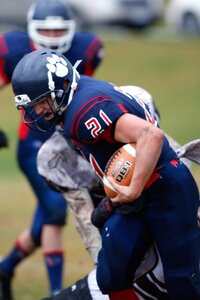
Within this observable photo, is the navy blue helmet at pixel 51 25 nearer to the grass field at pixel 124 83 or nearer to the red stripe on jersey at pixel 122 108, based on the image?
the grass field at pixel 124 83

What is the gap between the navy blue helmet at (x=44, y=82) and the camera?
211 inches

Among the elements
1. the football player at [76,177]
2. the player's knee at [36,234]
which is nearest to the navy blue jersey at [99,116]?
the football player at [76,177]

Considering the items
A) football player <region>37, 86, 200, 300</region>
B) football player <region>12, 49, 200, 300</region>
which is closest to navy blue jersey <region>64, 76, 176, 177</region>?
football player <region>12, 49, 200, 300</region>

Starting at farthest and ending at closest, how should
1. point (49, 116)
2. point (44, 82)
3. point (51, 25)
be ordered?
point (51, 25) → point (49, 116) → point (44, 82)

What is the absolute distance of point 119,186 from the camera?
17.2 feet

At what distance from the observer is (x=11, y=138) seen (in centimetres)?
1434

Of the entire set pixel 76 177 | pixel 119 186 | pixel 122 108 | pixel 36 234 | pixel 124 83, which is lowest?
pixel 124 83

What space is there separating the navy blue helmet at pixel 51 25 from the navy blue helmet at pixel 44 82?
215 cm

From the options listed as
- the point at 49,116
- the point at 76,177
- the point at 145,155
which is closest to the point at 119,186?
the point at 145,155

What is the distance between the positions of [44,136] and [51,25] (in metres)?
0.82

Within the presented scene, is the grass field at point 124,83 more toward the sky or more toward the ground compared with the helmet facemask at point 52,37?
more toward the ground

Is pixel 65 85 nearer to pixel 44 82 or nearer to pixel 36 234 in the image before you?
pixel 44 82

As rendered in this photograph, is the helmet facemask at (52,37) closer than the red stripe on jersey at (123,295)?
No

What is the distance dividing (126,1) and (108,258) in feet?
58.9
